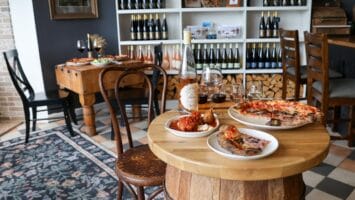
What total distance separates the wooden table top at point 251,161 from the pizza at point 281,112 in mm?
39

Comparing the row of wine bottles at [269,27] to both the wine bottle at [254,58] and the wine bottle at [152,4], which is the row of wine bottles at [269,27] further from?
the wine bottle at [152,4]

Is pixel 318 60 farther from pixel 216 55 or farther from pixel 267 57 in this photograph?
pixel 216 55

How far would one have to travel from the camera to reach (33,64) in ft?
11.9

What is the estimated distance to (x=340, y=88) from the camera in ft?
8.25

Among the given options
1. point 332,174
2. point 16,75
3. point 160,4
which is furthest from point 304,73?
point 16,75

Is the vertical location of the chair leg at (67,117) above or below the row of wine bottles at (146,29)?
below

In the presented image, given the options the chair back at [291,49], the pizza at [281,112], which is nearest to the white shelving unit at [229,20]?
the chair back at [291,49]

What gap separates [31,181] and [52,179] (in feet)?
0.50

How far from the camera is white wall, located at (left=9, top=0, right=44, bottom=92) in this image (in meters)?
3.50

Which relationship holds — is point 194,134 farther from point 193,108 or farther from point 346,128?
point 346,128

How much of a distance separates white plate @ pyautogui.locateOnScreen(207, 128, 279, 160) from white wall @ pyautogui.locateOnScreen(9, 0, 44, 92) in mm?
3045

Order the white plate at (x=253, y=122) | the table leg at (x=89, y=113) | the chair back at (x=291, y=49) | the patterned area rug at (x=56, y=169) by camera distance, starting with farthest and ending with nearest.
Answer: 1. the table leg at (x=89, y=113)
2. the chair back at (x=291, y=49)
3. the patterned area rug at (x=56, y=169)
4. the white plate at (x=253, y=122)

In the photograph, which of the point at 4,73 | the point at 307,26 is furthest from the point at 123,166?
the point at 307,26

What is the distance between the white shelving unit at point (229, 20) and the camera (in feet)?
12.3
